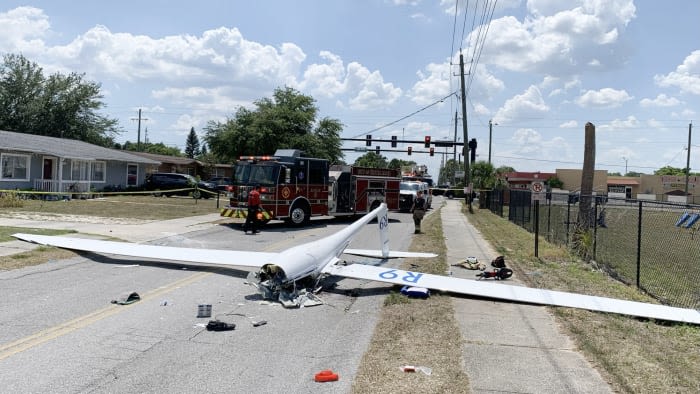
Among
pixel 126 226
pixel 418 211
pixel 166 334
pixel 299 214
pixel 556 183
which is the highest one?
pixel 556 183

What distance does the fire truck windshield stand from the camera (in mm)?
20302

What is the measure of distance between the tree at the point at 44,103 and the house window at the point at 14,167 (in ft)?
82.1

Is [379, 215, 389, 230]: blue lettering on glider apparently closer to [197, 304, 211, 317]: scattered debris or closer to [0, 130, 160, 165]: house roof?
[197, 304, 211, 317]: scattered debris

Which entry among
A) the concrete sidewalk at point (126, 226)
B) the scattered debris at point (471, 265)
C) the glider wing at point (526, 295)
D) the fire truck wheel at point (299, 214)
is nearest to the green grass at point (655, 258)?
the glider wing at point (526, 295)

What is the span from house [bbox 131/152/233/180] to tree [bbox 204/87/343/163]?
10.3 m

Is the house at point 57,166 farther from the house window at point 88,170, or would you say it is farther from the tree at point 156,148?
the tree at point 156,148

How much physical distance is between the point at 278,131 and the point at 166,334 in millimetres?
37276

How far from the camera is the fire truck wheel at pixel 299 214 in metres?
21.1

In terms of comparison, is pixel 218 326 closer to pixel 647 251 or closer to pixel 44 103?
pixel 647 251

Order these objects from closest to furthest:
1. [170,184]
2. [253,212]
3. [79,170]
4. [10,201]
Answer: [253,212], [10,201], [79,170], [170,184]

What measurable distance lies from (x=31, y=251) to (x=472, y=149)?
110 ft

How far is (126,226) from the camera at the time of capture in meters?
18.6

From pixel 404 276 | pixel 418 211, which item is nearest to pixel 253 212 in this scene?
pixel 418 211

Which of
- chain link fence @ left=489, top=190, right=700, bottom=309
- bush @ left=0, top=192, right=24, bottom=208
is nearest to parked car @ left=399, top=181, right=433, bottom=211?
chain link fence @ left=489, top=190, right=700, bottom=309
